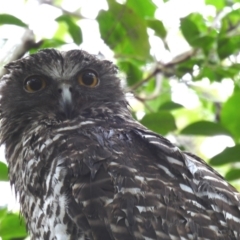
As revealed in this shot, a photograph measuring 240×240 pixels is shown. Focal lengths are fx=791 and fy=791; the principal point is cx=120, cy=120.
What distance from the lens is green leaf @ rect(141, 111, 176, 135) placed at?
408cm

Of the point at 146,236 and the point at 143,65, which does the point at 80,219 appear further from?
the point at 143,65

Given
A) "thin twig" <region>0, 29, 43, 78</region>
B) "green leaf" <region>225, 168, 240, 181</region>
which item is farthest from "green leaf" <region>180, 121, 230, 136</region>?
"thin twig" <region>0, 29, 43, 78</region>

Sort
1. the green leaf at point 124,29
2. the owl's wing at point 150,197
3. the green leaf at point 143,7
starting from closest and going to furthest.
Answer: the owl's wing at point 150,197
the green leaf at point 124,29
the green leaf at point 143,7

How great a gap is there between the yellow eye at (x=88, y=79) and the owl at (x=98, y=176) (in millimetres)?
28

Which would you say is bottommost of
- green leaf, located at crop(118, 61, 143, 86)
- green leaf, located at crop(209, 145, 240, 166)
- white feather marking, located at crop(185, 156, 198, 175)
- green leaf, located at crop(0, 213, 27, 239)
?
green leaf, located at crop(0, 213, 27, 239)

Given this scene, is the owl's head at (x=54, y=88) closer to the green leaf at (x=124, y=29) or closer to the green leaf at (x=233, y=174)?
the green leaf at (x=124, y=29)

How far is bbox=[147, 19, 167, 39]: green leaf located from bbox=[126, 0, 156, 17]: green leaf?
6 cm

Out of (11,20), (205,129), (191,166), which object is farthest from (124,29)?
(191,166)

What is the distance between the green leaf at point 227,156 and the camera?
3.90m

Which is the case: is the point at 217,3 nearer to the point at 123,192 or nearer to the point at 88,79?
the point at 88,79

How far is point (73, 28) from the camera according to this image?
4.47 m

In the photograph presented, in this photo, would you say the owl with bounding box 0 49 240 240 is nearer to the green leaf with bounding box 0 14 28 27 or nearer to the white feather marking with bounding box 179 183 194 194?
the white feather marking with bounding box 179 183 194 194

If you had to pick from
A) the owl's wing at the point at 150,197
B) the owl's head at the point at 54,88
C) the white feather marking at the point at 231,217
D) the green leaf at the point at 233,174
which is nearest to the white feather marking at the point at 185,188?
the owl's wing at the point at 150,197

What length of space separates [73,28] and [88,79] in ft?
1.00
